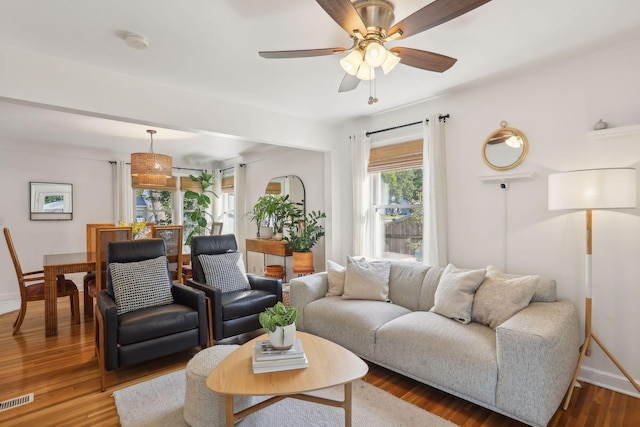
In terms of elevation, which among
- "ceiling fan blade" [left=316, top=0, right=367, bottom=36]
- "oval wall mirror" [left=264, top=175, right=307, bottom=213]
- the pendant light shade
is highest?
"ceiling fan blade" [left=316, top=0, right=367, bottom=36]

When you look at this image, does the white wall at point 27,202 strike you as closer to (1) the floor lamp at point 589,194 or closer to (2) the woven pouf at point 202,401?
(2) the woven pouf at point 202,401

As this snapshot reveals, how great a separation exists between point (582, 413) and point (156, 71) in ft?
13.0

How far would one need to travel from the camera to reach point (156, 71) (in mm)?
2732

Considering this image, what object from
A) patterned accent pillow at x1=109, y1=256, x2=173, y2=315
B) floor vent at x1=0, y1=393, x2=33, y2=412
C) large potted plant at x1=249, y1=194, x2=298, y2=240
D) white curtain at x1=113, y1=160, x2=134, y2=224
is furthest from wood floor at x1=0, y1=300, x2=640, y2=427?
white curtain at x1=113, y1=160, x2=134, y2=224

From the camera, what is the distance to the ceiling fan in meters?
1.47

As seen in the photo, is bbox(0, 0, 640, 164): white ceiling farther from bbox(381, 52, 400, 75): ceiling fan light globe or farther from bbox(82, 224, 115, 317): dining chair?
bbox(82, 224, 115, 317): dining chair

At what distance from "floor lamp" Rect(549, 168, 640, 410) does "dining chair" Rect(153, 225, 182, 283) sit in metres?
3.91

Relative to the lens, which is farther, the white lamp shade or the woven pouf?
the white lamp shade

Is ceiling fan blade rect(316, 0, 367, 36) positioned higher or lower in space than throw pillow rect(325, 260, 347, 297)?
higher

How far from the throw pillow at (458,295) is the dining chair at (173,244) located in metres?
3.06

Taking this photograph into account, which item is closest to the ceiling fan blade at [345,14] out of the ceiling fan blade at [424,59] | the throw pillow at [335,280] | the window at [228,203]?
the ceiling fan blade at [424,59]

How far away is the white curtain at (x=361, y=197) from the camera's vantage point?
4109 millimetres

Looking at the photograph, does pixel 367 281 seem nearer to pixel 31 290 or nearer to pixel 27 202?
pixel 31 290

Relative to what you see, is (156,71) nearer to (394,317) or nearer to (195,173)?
(394,317)
